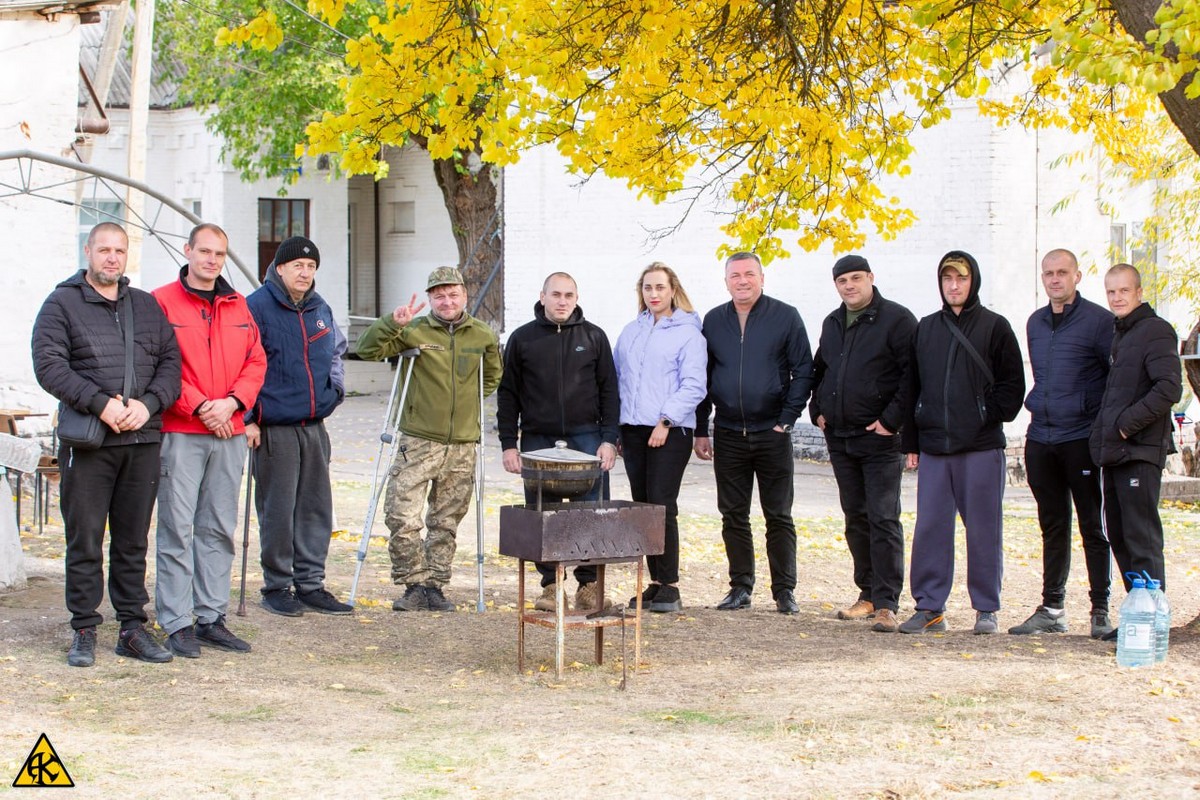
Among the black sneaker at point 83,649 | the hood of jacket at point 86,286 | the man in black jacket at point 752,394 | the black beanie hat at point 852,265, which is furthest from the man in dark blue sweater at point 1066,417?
the black sneaker at point 83,649

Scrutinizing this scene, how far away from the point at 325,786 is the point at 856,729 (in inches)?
82.6

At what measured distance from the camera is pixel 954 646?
7578 mm

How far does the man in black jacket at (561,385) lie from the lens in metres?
8.27

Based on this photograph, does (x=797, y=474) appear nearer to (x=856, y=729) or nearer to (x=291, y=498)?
(x=291, y=498)

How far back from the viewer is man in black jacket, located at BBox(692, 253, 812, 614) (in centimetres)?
838

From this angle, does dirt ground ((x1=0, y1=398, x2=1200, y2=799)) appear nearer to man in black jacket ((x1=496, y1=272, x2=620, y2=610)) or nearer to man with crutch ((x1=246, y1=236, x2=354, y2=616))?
man with crutch ((x1=246, y1=236, x2=354, y2=616))

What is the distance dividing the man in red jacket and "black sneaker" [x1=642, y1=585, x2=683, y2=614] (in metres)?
2.54

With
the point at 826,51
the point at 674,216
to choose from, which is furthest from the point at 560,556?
the point at 674,216

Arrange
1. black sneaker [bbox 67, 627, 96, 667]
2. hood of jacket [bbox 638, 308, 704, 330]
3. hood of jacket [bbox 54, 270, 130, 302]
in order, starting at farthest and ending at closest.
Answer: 1. hood of jacket [bbox 638, 308, 704, 330]
2. black sneaker [bbox 67, 627, 96, 667]
3. hood of jacket [bbox 54, 270, 130, 302]

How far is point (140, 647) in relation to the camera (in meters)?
6.94

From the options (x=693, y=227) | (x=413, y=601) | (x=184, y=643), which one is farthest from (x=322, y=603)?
(x=693, y=227)

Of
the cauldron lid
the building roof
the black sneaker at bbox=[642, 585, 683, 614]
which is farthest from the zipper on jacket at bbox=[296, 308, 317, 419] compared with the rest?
the building roof

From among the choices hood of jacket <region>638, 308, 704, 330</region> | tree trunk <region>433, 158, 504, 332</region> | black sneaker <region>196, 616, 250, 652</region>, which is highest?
tree trunk <region>433, 158, 504, 332</region>

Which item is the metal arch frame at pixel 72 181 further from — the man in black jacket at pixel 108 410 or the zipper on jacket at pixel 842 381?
the zipper on jacket at pixel 842 381
